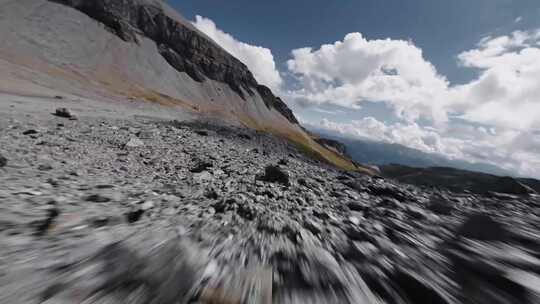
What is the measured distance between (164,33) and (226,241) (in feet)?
695

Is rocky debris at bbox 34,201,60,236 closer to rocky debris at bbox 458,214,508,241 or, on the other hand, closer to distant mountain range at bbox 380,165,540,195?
rocky debris at bbox 458,214,508,241

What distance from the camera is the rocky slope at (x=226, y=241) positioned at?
7.94 ft

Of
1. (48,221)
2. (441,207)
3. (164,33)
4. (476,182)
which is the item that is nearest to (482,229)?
(441,207)

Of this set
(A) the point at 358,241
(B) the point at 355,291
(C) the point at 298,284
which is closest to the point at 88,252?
(C) the point at 298,284

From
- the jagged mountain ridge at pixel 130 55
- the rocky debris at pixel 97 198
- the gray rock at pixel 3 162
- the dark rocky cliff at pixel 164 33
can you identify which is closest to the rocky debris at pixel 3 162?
the gray rock at pixel 3 162

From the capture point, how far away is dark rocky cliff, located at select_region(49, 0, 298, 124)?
486 feet

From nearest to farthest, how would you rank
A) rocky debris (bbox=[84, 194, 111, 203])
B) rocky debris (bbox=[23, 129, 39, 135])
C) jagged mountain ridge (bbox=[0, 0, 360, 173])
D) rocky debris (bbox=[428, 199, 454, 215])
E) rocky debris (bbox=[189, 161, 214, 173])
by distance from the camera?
rocky debris (bbox=[84, 194, 111, 203]), rocky debris (bbox=[428, 199, 454, 215]), rocky debris (bbox=[189, 161, 214, 173]), rocky debris (bbox=[23, 129, 39, 135]), jagged mountain ridge (bbox=[0, 0, 360, 173])

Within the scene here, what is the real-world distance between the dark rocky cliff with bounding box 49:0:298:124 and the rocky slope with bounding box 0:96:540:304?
7165 inches

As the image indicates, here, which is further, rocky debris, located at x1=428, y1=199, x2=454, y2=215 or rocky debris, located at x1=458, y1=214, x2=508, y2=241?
rocky debris, located at x1=428, y1=199, x2=454, y2=215

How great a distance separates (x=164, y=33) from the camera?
177 m

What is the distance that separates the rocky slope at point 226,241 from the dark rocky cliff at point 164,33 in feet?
597

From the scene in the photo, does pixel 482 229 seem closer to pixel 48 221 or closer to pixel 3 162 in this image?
pixel 48 221

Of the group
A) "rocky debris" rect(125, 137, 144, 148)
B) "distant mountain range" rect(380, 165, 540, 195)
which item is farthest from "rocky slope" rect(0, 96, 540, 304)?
"distant mountain range" rect(380, 165, 540, 195)

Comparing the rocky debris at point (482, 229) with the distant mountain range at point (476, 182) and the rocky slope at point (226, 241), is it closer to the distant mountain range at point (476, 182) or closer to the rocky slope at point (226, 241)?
the rocky slope at point (226, 241)
